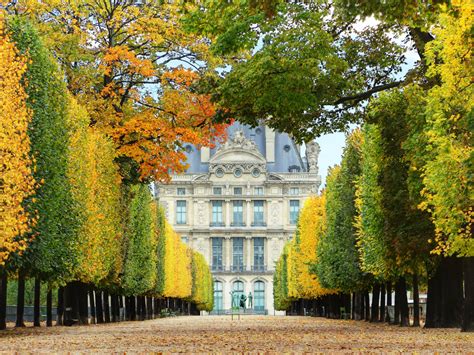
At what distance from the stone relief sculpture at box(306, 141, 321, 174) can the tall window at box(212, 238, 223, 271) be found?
70.2 ft

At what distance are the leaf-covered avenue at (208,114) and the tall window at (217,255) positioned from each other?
123405mm

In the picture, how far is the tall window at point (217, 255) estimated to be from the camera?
17350 centimetres

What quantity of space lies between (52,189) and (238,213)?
142 meters

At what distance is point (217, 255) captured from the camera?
569 ft

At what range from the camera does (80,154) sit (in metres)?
40.0

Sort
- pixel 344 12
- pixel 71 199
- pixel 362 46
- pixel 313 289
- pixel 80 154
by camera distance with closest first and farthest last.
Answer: pixel 344 12, pixel 362 46, pixel 71 199, pixel 80 154, pixel 313 289

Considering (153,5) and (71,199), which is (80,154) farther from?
(153,5)

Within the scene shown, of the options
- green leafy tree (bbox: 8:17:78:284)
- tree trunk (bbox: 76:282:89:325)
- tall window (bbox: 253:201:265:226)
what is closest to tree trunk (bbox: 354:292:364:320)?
tree trunk (bbox: 76:282:89:325)

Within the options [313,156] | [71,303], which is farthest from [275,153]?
[71,303]

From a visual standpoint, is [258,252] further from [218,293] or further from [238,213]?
[218,293]

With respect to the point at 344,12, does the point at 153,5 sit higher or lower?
higher

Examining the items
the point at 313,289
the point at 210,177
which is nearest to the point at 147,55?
the point at 313,289

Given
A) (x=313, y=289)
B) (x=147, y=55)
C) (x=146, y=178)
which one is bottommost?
(x=313, y=289)

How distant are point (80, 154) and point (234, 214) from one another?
444 ft
